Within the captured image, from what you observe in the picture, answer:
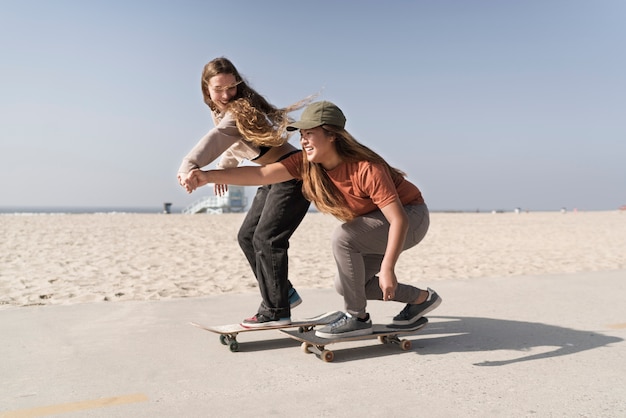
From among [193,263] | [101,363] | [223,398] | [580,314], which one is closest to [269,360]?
[223,398]

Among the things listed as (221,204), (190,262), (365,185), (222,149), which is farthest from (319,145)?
(221,204)

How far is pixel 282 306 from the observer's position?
167 inches

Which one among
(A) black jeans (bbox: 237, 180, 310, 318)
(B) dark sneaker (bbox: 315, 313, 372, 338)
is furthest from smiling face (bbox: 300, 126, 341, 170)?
(B) dark sneaker (bbox: 315, 313, 372, 338)

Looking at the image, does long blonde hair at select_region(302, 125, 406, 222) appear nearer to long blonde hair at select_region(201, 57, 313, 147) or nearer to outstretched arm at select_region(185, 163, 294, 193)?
outstretched arm at select_region(185, 163, 294, 193)

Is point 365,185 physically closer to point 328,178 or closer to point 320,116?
point 328,178

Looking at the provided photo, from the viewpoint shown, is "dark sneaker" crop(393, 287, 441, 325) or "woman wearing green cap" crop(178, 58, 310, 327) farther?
"dark sneaker" crop(393, 287, 441, 325)

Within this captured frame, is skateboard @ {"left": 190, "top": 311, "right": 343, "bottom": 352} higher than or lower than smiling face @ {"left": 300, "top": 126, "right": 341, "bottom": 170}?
lower

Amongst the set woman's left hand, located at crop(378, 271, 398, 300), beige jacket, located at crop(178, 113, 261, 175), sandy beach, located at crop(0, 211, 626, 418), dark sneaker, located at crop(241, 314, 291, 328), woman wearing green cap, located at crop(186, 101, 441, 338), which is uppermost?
beige jacket, located at crop(178, 113, 261, 175)

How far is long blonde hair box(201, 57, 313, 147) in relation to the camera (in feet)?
12.7

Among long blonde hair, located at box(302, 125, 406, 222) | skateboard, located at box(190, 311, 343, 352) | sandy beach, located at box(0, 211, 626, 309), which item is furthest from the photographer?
sandy beach, located at box(0, 211, 626, 309)

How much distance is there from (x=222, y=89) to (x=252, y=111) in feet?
1.00

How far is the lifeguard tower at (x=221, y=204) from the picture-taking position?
5175 cm

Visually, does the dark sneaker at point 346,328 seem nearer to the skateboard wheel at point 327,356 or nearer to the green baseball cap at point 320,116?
the skateboard wheel at point 327,356

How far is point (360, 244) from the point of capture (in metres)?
3.87
